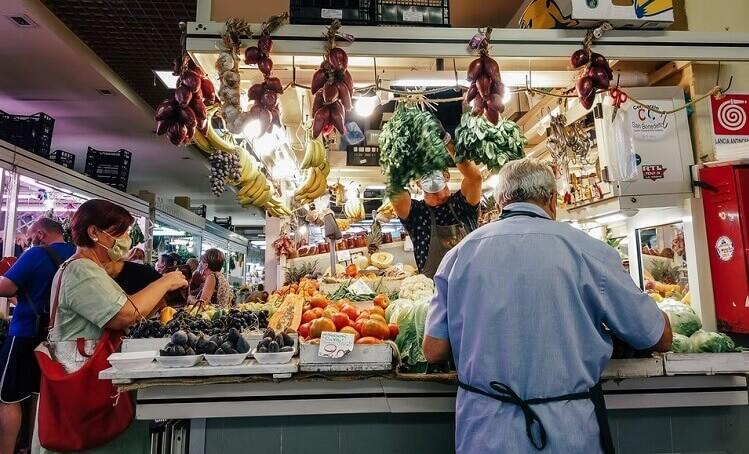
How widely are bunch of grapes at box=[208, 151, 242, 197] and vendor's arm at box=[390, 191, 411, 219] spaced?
1426mm

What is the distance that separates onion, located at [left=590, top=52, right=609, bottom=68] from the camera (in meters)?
2.59

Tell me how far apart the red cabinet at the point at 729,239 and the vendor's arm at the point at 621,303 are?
1.45 metres

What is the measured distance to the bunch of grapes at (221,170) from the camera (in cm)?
393

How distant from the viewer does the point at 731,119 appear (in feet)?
10.0

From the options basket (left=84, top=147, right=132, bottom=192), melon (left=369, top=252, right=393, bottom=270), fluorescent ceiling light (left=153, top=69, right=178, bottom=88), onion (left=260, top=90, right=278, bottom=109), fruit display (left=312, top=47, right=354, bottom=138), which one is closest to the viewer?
fruit display (left=312, top=47, right=354, bottom=138)

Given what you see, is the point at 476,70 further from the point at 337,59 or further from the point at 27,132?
the point at 27,132

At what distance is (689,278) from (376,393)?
226 cm

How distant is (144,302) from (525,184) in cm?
210

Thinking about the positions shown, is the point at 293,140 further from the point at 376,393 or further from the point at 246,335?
the point at 376,393

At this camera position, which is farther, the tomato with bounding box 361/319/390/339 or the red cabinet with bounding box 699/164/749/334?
the red cabinet with bounding box 699/164/749/334

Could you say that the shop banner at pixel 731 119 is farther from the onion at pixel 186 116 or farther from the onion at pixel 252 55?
the onion at pixel 186 116

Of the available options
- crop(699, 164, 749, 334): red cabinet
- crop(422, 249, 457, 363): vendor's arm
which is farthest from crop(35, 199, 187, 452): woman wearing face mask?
crop(699, 164, 749, 334): red cabinet

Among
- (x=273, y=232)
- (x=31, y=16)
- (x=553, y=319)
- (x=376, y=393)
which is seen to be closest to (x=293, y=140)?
(x=273, y=232)

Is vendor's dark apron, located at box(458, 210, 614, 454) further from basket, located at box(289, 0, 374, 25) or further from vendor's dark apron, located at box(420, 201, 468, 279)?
vendor's dark apron, located at box(420, 201, 468, 279)
